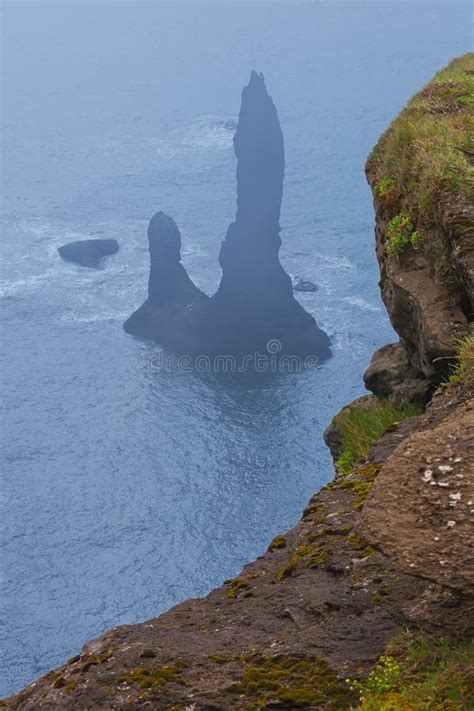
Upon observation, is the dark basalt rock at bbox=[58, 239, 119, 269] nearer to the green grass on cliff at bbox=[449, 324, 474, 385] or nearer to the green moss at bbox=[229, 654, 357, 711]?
the green grass on cliff at bbox=[449, 324, 474, 385]

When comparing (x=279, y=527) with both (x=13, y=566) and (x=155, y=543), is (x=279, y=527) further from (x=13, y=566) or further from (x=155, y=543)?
(x=13, y=566)

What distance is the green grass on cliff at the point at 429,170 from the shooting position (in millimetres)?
13438

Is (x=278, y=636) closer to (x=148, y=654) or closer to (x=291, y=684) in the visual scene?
(x=291, y=684)

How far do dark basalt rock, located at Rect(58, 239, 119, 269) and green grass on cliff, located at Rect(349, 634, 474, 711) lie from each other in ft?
492

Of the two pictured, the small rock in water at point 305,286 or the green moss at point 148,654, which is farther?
the small rock in water at point 305,286

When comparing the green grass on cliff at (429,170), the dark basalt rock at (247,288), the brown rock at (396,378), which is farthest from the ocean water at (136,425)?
the green grass on cliff at (429,170)

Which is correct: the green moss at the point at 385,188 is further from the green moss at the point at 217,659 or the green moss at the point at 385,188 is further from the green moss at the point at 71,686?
the green moss at the point at 71,686

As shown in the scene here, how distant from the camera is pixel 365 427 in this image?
15.4m

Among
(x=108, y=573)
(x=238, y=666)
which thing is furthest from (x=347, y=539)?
(x=108, y=573)

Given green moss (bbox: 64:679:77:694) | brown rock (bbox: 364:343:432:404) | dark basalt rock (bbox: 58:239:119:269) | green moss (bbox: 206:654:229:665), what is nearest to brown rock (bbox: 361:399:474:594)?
green moss (bbox: 206:654:229:665)

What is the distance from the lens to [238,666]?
782 centimetres

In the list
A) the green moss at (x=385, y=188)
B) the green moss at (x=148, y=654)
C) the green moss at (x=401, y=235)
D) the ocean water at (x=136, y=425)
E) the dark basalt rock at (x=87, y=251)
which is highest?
the green moss at (x=385, y=188)

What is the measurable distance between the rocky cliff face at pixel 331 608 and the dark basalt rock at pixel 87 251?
147 m

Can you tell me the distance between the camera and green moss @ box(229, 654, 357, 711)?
23.9ft
